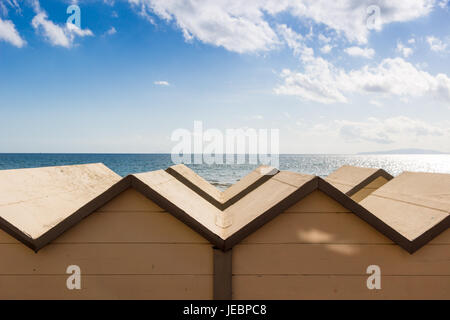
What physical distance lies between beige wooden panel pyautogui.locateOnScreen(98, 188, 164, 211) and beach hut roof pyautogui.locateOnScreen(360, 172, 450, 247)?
3.12 m

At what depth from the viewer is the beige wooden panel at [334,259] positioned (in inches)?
145

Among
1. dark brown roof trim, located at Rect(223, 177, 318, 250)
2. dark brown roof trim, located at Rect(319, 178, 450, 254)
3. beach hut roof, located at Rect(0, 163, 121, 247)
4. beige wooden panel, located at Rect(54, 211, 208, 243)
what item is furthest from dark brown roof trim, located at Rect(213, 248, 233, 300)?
beach hut roof, located at Rect(0, 163, 121, 247)

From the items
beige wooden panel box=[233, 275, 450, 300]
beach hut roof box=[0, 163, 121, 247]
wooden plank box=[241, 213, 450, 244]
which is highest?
beach hut roof box=[0, 163, 121, 247]

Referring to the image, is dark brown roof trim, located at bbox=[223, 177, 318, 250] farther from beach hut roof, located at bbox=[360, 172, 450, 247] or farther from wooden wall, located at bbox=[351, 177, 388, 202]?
wooden wall, located at bbox=[351, 177, 388, 202]

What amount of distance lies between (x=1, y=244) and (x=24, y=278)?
532 mm

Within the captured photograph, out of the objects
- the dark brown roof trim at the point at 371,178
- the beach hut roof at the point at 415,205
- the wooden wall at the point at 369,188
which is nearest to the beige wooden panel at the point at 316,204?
the beach hut roof at the point at 415,205

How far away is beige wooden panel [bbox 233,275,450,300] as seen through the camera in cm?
369

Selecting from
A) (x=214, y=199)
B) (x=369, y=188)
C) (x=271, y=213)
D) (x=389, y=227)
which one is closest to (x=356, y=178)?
(x=369, y=188)

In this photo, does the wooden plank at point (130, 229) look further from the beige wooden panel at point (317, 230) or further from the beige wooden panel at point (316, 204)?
the beige wooden panel at point (316, 204)

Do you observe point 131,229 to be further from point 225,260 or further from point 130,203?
point 225,260

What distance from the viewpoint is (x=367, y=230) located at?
145 inches

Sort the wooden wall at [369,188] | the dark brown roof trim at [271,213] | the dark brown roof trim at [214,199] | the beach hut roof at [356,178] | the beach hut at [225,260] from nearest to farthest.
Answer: the dark brown roof trim at [271,213], the beach hut at [225,260], the dark brown roof trim at [214,199], the beach hut roof at [356,178], the wooden wall at [369,188]
